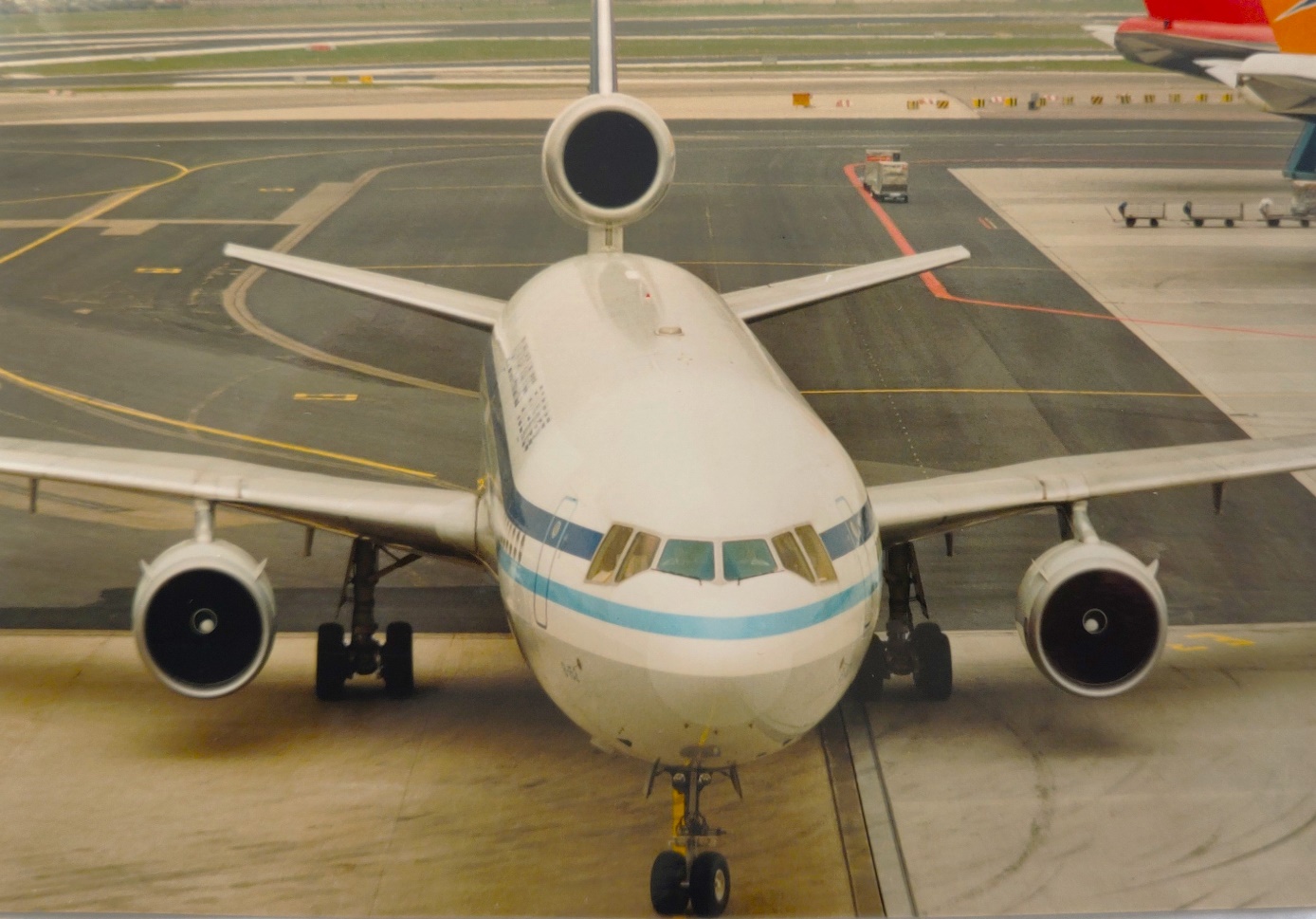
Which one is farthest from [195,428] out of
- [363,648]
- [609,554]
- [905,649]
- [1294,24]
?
[1294,24]

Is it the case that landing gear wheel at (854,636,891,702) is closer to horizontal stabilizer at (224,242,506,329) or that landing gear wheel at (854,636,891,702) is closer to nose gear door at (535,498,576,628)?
nose gear door at (535,498,576,628)

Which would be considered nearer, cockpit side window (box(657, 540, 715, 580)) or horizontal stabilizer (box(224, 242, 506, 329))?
cockpit side window (box(657, 540, 715, 580))

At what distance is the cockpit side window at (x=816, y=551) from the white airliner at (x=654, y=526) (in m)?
0.02

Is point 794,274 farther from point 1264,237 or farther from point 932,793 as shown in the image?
point 932,793

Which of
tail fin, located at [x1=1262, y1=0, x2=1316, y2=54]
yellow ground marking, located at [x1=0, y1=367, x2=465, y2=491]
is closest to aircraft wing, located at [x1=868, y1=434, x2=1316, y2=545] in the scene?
yellow ground marking, located at [x1=0, y1=367, x2=465, y2=491]

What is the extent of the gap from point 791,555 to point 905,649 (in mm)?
5560

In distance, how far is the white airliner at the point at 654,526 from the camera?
1008cm

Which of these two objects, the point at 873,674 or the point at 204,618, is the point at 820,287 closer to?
the point at 873,674

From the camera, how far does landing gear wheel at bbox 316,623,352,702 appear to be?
15.1m

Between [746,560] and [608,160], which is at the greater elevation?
[608,160]

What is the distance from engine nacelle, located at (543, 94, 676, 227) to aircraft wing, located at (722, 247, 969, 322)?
1711mm

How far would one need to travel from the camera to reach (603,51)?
Result: 21781 mm

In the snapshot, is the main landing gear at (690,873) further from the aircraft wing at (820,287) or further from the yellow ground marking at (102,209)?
the yellow ground marking at (102,209)

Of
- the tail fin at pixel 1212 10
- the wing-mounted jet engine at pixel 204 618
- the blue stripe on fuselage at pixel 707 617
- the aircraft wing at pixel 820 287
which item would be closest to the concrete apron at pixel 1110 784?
the blue stripe on fuselage at pixel 707 617
